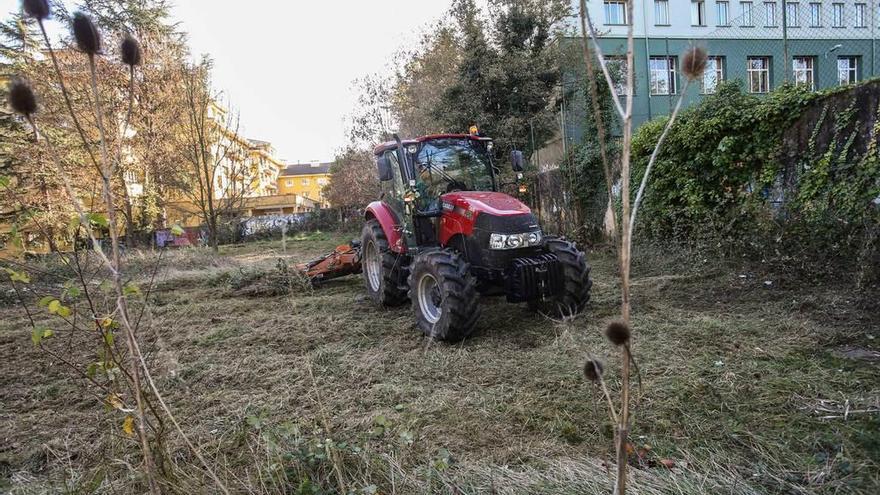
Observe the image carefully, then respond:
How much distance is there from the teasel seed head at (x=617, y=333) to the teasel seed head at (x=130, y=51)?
1309mm

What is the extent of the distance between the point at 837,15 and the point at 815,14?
961mm

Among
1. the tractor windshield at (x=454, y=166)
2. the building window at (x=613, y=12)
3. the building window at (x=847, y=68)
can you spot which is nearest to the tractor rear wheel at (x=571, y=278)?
the tractor windshield at (x=454, y=166)

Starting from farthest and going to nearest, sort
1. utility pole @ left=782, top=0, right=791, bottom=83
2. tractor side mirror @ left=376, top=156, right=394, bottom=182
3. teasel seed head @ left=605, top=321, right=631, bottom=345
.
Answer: utility pole @ left=782, top=0, right=791, bottom=83 < tractor side mirror @ left=376, top=156, right=394, bottom=182 < teasel seed head @ left=605, top=321, right=631, bottom=345

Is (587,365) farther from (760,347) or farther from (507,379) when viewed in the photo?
(760,347)

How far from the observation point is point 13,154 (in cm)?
1520

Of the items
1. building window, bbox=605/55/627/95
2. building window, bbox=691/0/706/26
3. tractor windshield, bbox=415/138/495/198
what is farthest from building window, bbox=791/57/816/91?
tractor windshield, bbox=415/138/495/198

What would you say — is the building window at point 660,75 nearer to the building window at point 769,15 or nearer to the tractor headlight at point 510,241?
the building window at point 769,15

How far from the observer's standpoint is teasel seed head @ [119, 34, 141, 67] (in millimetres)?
1232

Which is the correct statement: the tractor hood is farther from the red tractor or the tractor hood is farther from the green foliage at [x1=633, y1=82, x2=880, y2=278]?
the green foliage at [x1=633, y1=82, x2=880, y2=278]

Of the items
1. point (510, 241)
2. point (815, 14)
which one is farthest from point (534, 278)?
point (815, 14)

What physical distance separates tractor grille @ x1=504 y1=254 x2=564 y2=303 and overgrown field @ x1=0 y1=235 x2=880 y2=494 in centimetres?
38

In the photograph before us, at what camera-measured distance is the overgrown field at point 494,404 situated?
2092 mm

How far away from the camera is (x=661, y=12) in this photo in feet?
77.6

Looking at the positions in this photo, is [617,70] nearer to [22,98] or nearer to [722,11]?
[22,98]
